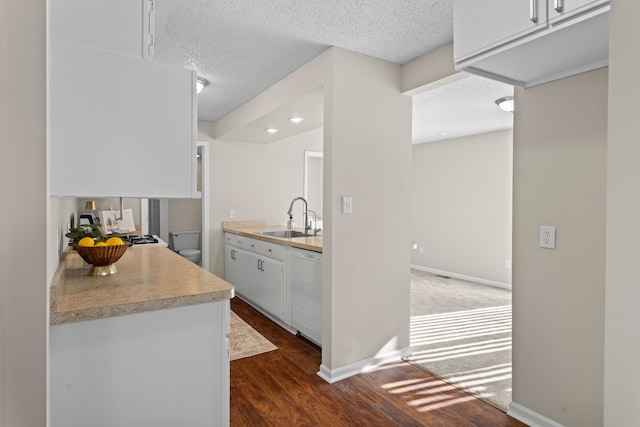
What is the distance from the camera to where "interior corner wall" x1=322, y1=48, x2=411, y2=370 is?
249 centimetres

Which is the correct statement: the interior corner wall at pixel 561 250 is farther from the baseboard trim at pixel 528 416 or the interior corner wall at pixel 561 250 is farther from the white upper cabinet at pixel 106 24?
the white upper cabinet at pixel 106 24

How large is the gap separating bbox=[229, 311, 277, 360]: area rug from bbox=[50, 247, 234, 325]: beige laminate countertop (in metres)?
1.19

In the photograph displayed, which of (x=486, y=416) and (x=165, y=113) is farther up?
(x=165, y=113)

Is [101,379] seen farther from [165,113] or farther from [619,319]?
[619,319]

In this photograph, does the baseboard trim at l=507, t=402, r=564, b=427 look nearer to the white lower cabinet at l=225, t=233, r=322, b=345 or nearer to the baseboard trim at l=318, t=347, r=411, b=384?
the baseboard trim at l=318, t=347, r=411, b=384

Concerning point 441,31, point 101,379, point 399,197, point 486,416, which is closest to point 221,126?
point 399,197

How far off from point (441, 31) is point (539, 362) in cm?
196

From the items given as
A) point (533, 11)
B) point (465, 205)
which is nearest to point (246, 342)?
point (533, 11)

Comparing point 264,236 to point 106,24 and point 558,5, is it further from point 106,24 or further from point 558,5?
point 558,5

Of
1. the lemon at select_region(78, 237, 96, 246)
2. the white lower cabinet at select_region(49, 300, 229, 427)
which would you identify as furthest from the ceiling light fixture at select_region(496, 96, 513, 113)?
the lemon at select_region(78, 237, 96, 246)

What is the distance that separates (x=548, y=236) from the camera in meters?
1.87

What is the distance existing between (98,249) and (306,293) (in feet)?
5.71

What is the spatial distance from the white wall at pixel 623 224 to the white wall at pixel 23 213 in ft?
4.69

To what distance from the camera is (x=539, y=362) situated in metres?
1.94
